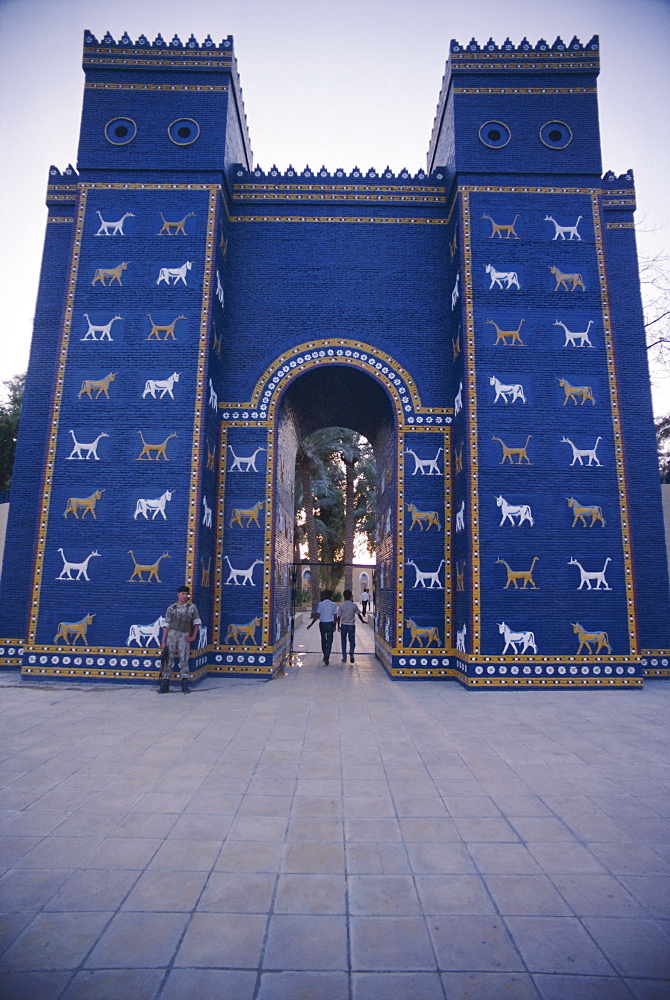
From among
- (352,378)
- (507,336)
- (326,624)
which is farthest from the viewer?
(326,624)

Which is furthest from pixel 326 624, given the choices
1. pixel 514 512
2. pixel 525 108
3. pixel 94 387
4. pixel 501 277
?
pixel 525 108

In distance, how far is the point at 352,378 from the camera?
11547 millimetres

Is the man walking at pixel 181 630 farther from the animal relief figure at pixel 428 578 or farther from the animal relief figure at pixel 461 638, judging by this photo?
the animal relief figure at pixel 461 638

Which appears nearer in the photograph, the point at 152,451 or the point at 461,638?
the point at 461,638

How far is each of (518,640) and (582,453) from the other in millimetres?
3725

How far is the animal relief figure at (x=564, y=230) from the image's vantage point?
35.4 ft

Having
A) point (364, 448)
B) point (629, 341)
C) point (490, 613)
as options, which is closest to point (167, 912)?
point (490, 613)

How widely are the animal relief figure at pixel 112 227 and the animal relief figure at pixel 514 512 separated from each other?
9.22m

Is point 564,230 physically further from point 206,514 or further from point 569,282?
point 206,514

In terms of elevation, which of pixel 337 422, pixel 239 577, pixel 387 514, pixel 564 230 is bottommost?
pixel 239 577

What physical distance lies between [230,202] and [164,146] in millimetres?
1610

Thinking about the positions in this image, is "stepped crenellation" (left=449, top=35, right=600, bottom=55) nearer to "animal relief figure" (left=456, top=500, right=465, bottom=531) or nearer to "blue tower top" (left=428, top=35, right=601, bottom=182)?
"blue tower top" (left=428, top=35, right=601, bottom=182)

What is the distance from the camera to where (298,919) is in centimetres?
297

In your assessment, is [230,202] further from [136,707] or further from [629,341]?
[136,707]
